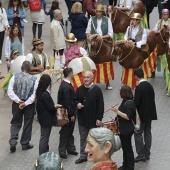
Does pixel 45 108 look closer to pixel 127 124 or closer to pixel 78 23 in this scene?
pixel 127 124

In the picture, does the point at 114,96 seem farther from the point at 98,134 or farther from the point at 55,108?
the point at 98,134

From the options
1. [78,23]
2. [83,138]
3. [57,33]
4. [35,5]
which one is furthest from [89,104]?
[35,5]

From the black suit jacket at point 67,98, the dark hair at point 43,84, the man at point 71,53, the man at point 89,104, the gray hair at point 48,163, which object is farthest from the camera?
the man at point 71,53

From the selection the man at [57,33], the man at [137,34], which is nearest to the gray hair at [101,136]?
the man at [137,34]

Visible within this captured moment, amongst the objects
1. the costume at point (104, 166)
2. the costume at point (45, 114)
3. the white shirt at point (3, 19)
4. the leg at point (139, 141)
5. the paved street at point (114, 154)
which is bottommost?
the paved street at point (114, 154)

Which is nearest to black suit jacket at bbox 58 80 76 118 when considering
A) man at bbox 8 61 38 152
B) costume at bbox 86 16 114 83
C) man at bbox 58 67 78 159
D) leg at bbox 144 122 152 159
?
man at bbox 58 67 78 159

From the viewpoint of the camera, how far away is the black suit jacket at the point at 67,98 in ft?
41.0

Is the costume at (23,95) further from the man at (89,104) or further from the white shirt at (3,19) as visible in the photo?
the white shirt at (3,19)

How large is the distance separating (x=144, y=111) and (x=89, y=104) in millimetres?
914

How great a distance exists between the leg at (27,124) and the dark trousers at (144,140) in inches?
74.5

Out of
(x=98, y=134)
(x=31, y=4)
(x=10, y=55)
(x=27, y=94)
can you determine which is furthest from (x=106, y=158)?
(x=31, y=4)

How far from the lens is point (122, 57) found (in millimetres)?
15992

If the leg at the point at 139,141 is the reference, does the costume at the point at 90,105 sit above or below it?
above

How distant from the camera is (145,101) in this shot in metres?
12.4
